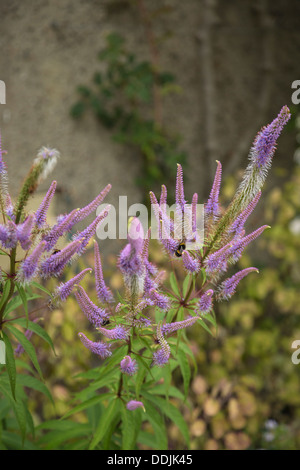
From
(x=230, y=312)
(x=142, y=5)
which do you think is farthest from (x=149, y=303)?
(x=142, y=5)

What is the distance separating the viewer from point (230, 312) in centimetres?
396

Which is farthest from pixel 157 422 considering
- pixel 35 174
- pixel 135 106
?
pixel 135 106

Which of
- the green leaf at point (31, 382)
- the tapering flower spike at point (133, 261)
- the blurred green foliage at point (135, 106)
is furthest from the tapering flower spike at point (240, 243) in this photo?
the blurred green foliage at point (135, 106)

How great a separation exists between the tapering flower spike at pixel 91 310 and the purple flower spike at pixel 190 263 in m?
0.26

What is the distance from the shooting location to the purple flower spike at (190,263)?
130 cm

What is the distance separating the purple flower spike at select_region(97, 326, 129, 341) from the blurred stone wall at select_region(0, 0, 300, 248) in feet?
8.53

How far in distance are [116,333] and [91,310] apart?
9cm

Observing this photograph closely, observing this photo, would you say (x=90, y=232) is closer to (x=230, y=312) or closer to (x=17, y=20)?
(x=230, y=312)

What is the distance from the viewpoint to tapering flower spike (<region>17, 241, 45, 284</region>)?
1.19 m

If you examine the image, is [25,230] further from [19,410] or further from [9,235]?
[19,410]

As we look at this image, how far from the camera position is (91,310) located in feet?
4.33

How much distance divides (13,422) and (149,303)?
3.24ft

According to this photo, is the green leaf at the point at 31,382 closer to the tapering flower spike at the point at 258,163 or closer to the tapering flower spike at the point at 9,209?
the tapering flower spike at the point at 9,209

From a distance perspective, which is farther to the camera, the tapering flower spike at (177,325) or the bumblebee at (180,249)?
the bumblebee at (180,249)
